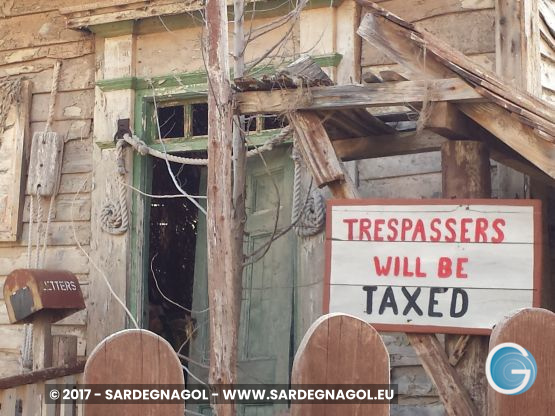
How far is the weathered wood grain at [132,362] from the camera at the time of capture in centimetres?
219

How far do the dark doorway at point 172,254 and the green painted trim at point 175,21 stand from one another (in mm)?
1305

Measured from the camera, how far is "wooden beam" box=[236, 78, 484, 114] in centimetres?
369

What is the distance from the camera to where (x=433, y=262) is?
3.70 m

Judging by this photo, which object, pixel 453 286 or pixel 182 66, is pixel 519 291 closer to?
pixel 453 286

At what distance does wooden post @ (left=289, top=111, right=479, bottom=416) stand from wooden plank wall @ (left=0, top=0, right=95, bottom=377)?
2.86 metres

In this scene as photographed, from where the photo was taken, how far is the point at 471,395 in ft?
12.3

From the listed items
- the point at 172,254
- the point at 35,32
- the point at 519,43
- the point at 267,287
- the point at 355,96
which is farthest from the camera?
the point at 172,254

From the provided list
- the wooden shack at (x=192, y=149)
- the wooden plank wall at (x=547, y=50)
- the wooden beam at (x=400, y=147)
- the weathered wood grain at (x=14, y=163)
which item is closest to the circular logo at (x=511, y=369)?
the wooden shack at (x=192, y=149)

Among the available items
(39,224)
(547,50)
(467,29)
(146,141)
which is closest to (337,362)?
(467,29)

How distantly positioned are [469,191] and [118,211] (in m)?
2.97

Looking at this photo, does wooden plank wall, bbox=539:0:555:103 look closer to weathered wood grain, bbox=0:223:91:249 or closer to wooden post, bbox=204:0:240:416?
wooden post, bbox=204:0:240:416

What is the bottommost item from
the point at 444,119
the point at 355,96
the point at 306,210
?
the point at 306,210

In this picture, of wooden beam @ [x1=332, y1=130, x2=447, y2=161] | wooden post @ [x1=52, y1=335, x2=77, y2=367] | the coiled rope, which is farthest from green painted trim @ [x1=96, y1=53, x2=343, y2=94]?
wooden post @ [x1=52, y1=335, x2=77, y2=367]

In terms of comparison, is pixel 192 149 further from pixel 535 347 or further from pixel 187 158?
pixel 535 347
